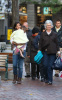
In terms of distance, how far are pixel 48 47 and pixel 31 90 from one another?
1.79 meters

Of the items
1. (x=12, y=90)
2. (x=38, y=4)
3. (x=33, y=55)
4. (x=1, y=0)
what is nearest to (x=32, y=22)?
(x=38, y=4)

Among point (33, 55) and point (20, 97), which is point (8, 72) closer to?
point (33, 55)

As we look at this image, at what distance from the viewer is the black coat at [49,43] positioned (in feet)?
37.1

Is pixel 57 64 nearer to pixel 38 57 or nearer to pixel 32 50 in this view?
pixel 38 57

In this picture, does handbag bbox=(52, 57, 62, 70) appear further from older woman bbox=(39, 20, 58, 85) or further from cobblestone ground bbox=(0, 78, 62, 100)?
cobblestone ground bbox=(0, 78, 62, 100)

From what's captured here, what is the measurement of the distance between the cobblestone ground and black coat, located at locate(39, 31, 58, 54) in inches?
39.2

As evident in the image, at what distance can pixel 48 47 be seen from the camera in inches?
448

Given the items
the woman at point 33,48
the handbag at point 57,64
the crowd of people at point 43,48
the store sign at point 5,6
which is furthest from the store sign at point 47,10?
the handbag at point 57,64

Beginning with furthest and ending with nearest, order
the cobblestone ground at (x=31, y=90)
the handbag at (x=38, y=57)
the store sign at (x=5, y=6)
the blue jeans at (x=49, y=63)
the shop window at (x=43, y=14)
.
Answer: the shop window at (x=43, y=14) → the store sign at (x=5, y=6) → the handbag at (x=38, y=57) → the blue jeans at (x=49, y=63) → the cobblestone ground at (x=31, y=90)

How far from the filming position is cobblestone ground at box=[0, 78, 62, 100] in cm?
892

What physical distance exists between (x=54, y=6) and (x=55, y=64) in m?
33.6

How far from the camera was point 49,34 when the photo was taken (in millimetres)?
11492

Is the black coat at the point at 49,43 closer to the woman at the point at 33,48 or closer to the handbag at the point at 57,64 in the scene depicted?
the handbag at the point at 57,64

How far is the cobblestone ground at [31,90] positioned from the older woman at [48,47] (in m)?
0.50
